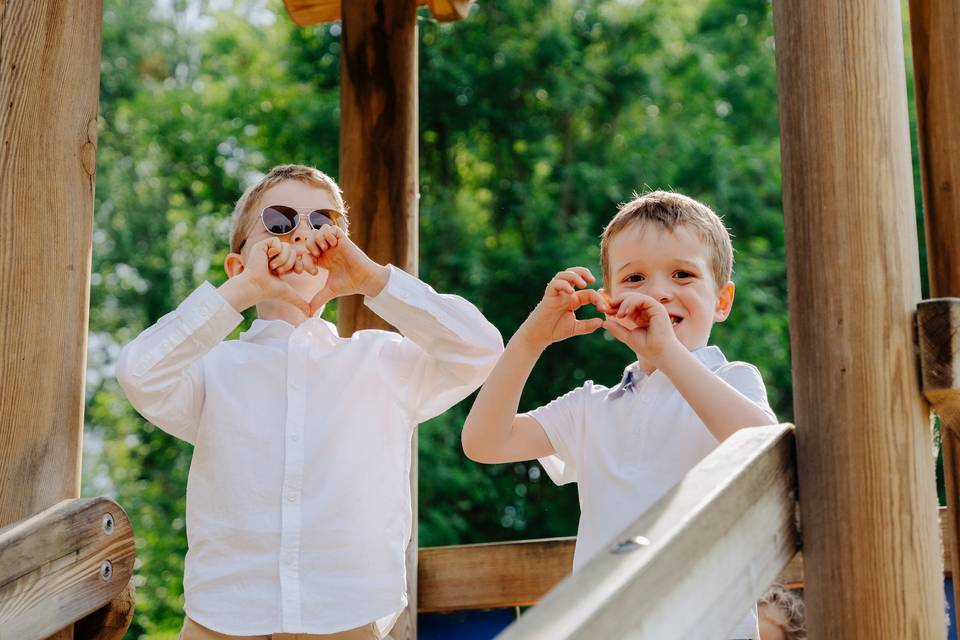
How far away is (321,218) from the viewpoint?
3025mm

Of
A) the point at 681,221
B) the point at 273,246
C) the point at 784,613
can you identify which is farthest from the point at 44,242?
the point at 784,613

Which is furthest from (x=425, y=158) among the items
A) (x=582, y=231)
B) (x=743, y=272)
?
(x=743, y=272)

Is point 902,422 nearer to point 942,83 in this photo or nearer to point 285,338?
point 942,83

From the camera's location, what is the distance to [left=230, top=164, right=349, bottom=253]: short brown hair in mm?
3152

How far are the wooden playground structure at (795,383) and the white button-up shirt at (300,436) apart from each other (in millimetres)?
233

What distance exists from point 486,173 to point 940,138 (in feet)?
45.2

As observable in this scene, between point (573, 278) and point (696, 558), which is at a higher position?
point (573, 278)

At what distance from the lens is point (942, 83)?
2.61m

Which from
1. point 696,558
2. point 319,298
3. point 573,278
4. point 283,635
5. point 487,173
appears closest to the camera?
point 696,558

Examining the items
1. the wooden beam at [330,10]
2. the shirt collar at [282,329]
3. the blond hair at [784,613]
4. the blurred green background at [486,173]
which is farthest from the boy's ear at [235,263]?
the blurred green background at [486,173]

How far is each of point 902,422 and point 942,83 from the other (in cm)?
95

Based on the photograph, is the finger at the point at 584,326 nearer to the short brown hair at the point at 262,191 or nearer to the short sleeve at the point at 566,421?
the short sleeve at the point at 566,421

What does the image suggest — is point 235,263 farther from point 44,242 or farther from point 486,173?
point 486,173

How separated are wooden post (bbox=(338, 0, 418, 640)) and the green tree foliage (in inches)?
341
